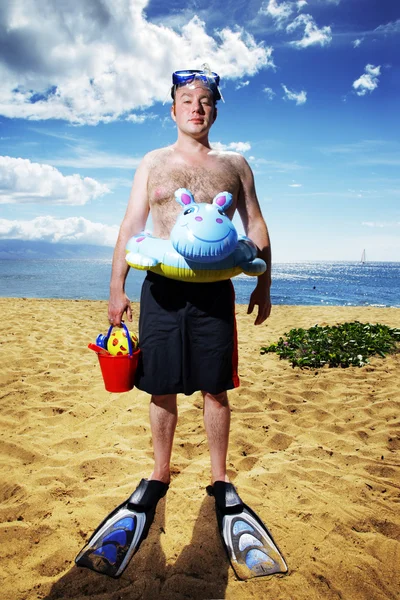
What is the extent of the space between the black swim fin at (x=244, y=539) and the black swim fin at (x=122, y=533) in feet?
1.38

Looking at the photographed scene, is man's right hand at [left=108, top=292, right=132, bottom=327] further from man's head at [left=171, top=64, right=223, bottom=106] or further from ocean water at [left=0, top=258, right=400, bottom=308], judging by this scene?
ocean water at [left=0, top=258, right=400, bottom=308]

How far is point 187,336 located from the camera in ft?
7.04

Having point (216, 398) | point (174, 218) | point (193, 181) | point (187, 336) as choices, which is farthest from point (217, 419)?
point (193, 181)

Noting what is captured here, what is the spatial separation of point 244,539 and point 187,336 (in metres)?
1.22

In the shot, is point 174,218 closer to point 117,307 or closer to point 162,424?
point 117,307

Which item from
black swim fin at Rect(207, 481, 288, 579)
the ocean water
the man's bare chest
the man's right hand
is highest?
the man's bare chest

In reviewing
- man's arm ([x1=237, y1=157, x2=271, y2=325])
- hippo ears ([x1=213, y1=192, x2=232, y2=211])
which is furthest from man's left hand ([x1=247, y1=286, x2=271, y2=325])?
hippo ears ([x1=213, y1=192, x2=232, y2=211])

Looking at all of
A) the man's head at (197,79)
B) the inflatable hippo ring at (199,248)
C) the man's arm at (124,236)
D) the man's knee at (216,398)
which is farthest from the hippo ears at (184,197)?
the man's knee at (216,398)

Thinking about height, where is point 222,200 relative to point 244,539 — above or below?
above

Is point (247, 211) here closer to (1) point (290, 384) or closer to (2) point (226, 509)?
(2) point (226, 509)

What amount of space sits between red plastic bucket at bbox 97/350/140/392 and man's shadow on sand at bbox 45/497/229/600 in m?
0.96

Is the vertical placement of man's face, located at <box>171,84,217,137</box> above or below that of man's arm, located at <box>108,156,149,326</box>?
above

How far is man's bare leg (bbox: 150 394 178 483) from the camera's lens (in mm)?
2332

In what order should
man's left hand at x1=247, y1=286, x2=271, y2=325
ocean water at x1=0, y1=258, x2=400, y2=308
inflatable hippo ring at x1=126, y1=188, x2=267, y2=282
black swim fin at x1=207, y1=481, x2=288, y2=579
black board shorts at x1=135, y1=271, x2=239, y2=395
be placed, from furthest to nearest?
1. ocean water at x1=0, y1=258, x2=400, y2=308
2. man's left hand at x1=247, y1=286, x2=271, y2=325
3. black board shorts at x1=135, y1=271, x2=239, y2=395
4. black swim fin at x1=207, y1=481, x2=288, y2=579
5. inflatable hippo ring at x1=126, y1=188, x2=267, y2=282
